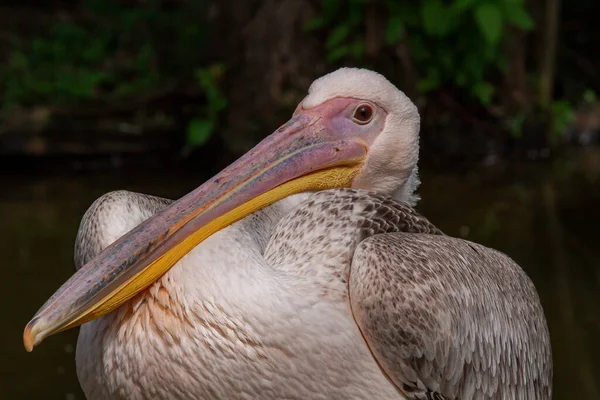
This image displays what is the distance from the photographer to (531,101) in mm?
9312

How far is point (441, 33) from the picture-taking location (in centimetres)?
843

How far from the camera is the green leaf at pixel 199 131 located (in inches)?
336

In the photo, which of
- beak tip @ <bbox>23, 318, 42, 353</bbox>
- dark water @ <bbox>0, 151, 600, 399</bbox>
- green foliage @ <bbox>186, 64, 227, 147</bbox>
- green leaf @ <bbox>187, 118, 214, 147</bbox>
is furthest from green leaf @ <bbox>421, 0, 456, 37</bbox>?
beak tip @ <bbox>23, 318, 42, 353</bbox>

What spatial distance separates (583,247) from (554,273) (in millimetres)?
617

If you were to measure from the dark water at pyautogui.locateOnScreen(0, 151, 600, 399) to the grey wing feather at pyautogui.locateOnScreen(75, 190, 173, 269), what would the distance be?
61.0 inches

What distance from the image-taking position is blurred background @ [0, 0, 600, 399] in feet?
25.0

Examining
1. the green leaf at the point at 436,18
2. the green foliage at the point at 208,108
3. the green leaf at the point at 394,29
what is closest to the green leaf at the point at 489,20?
the green leaf at the point at 436,18

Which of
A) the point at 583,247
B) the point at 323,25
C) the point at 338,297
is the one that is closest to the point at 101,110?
the point at 323,25

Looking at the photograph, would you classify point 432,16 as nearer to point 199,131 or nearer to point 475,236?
point 199,131

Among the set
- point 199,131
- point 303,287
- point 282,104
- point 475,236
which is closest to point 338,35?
point 282,104

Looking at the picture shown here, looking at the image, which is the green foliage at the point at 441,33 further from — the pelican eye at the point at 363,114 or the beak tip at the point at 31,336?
the beak tip at the point at 31,336

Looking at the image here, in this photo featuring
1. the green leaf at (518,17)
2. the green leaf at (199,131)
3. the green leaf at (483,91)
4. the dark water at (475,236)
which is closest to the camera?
the dark water at (475,236)

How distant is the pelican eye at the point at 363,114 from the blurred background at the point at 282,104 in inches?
141

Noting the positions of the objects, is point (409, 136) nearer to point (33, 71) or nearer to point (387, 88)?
point (387, 88)
